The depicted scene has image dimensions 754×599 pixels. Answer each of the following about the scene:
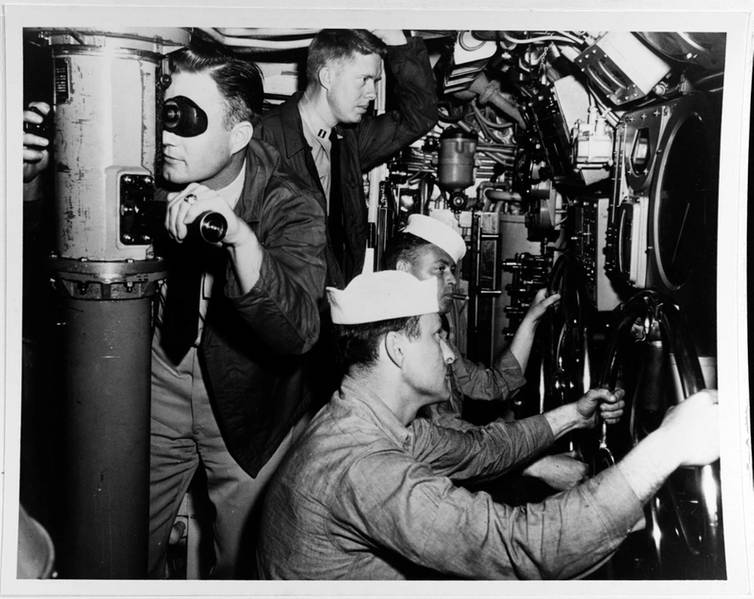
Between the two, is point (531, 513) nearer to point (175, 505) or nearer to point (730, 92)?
point (730, 92)

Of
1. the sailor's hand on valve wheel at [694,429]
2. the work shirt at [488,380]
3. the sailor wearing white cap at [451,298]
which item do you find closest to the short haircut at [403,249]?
the sailor wearing white cap at [451,298]

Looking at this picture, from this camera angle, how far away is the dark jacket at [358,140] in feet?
5.29

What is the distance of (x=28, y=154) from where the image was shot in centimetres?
116

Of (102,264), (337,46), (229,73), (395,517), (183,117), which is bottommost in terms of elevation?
(395,517)

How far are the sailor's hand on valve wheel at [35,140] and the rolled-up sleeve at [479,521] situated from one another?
2.62 ft

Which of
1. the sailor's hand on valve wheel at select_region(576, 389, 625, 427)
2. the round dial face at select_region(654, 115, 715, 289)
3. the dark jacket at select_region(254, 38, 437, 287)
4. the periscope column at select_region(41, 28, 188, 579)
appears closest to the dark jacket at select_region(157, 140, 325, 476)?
the dark jacket at select_region(254, 38, 437, 287)

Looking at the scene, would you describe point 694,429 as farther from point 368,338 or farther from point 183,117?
point 183,117

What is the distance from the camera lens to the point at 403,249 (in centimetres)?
180

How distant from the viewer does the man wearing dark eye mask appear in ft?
4.16

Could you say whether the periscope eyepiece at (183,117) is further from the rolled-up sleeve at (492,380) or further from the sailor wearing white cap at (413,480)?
the rolled-up sleeve at (492,380)

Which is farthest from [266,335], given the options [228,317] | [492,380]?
[492,380]

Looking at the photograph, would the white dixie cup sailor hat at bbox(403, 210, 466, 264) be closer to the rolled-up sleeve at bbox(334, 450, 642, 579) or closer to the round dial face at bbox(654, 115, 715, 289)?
the round dial face at bbox(654, 115, 715, 289)

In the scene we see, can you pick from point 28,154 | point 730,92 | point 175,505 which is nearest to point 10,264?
point 28,154

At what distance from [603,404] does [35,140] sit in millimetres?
1224
